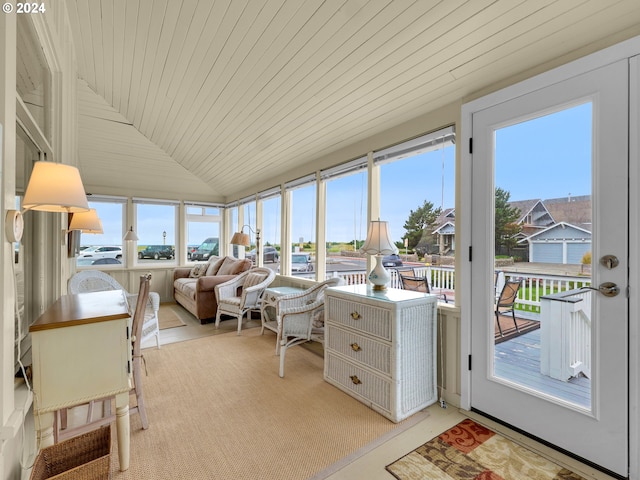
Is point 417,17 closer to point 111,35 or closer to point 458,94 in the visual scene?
point 458,94

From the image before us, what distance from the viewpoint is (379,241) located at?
2418 millimetres

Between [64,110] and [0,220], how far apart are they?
5.83ft

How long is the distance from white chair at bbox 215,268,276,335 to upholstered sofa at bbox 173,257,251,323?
0.25 m

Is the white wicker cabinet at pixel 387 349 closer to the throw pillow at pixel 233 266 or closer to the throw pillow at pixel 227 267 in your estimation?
the throw pillow at pixel 233 266

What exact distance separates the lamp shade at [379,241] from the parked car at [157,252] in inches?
207

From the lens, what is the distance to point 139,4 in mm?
2168

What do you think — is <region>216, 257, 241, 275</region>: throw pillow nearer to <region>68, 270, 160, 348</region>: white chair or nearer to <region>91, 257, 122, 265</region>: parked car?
<region>68, 270, 160, 348</region>: white chair

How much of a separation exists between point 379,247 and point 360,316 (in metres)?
0.57

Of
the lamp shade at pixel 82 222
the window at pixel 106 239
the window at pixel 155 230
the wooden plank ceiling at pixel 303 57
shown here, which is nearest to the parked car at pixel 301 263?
the wooden plank ceiling at pixel 303 57

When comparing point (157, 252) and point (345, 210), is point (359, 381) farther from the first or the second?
point (157, 252)

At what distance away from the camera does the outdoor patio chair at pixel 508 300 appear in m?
1.98

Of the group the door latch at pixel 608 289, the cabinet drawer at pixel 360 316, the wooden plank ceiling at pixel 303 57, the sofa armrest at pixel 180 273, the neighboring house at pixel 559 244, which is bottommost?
the sofa armrest at pixel 180 273

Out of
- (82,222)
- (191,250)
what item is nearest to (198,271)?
(191,250)

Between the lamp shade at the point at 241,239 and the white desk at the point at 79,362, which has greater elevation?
the lamp shade at the point at 241,239
